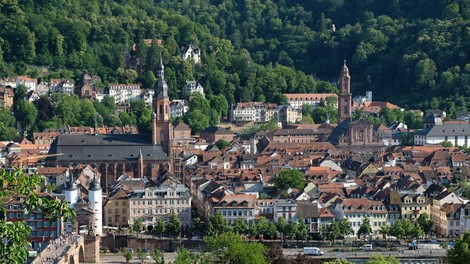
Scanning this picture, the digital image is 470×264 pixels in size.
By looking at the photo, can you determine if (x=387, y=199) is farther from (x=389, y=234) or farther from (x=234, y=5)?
(x=234, y=5)

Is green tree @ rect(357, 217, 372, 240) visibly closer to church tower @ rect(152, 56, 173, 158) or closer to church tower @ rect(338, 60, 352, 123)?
church tower @ rect(152, 56, 173, 158)

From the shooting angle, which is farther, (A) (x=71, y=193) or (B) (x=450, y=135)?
(B) (x=450, y=135)

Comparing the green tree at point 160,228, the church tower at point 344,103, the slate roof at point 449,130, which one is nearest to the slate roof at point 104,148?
the green tree at point 160,228

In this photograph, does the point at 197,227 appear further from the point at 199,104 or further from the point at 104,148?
the point at 199,104

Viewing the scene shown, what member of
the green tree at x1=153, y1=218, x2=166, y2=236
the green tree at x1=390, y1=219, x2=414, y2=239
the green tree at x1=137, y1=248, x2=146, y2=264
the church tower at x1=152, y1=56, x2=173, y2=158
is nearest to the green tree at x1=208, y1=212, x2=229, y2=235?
the green tree at x1=153, y1=218, x2=166, y2=236

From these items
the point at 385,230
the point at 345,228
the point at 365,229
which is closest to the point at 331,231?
the point at 345,228
